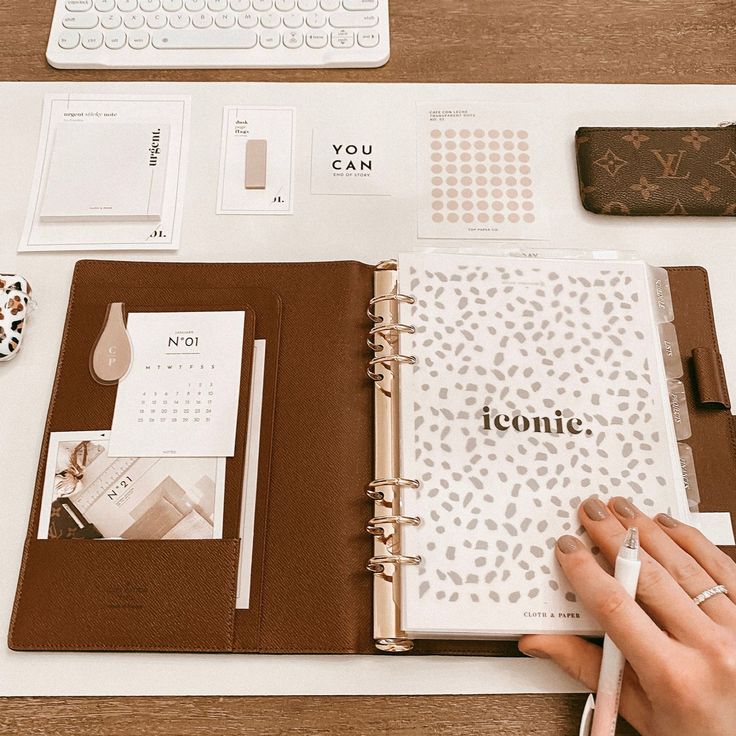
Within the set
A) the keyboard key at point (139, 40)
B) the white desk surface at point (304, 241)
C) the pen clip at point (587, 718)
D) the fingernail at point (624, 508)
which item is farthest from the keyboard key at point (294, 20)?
the pen clip at point (587, 718)

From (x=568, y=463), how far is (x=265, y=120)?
636 millimetres

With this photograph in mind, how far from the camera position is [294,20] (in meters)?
0.99

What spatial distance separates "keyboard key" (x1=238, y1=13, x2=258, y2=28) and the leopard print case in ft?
1.70

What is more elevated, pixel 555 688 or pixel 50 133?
pixel 50 133

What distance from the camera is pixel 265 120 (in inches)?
36.7

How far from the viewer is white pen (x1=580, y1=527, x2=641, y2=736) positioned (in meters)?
0.59

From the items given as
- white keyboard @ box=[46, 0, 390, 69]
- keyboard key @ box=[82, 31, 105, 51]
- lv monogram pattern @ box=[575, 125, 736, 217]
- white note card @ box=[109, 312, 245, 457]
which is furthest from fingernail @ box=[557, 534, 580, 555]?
keyboard key @ box=[82, 31, 105, 51]

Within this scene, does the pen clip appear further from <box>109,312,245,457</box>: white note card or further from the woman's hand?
<box>109,312,245,457</box>: white note card

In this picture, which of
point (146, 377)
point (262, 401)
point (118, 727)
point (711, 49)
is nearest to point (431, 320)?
point (262, 401)

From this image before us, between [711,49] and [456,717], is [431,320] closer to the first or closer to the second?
[456,717]

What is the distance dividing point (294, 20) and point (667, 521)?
0.88 meters

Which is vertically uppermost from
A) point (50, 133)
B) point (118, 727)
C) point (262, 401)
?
point (50, 133)

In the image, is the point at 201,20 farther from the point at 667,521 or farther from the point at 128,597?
the point at 667,521

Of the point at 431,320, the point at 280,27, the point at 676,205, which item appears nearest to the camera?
the point at 431,320
